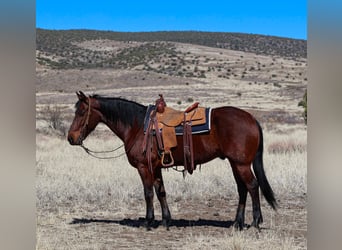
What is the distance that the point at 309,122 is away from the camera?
6.78ft

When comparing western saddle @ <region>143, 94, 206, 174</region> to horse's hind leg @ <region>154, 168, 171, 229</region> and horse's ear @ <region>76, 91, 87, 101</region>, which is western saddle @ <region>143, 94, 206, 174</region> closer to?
horse's hind leg @ <region>154, 168, 171, 229</region>

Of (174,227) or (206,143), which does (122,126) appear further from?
(174,227)

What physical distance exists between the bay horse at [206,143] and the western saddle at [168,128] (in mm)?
74

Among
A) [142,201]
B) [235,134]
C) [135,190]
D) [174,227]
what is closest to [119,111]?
[235,134]

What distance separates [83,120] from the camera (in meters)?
5.71

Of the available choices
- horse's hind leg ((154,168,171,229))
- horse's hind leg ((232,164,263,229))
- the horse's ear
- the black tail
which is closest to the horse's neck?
the horse's ear

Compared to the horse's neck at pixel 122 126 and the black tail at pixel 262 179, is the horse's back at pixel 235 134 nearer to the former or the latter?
the black tail at pixel 262 179

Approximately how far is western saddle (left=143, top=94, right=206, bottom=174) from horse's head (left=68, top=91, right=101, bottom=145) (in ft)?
2.11

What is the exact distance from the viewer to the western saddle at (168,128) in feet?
18.0

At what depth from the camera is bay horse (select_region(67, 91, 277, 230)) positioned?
17.8ft

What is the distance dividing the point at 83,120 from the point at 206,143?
1.31 meters
